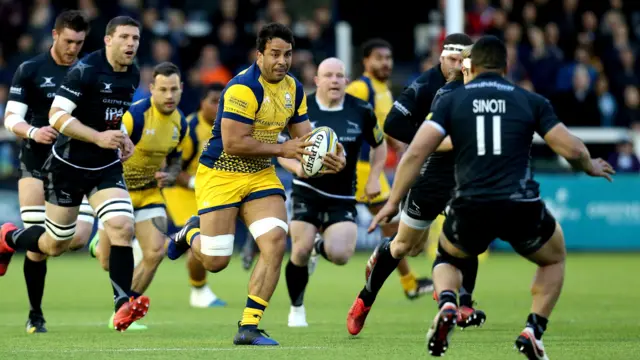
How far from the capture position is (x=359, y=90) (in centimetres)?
1362

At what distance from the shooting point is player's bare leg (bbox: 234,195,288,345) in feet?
29.5

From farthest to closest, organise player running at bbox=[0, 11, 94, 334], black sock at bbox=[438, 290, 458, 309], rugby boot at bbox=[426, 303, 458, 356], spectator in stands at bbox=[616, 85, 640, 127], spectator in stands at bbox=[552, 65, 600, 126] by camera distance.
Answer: spectator in stands at bbox=[616, 85, 640, 127]
spectator in stands at bbox=[552, 65, 600, 126]
player running at bbox=[0, 11, 94, 334]
black sock at bbox=[438, 290, 458, 309]
rugby boot at bbox=[426, 303, 458, 356]

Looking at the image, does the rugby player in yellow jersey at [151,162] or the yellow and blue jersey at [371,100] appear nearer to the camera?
the rugby player in yellow jersey at [151,162]

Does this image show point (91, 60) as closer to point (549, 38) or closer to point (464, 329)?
point (464, 329)

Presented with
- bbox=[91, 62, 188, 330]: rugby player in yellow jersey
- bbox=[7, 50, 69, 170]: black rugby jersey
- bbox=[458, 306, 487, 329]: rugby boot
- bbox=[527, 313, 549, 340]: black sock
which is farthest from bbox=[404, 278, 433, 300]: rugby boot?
bbox=[527, 313, 549, 340]: black sock

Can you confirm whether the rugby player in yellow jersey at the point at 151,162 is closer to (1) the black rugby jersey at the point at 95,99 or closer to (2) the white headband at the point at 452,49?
(1) the black rugby jersey at the point at 95,99

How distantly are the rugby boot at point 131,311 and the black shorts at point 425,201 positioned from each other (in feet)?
7.16

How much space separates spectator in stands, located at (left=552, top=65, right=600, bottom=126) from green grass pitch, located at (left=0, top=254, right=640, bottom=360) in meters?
3.89

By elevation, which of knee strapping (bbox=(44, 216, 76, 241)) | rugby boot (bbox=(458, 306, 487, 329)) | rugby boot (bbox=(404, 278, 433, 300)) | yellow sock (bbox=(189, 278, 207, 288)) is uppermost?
knee strapping (bbox=(44, 216, 76, 241))

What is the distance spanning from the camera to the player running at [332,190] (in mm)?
11305

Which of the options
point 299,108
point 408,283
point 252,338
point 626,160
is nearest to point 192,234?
point 252,338

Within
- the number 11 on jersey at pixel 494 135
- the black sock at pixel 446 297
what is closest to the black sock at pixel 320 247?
the black sock at pixel 446 297

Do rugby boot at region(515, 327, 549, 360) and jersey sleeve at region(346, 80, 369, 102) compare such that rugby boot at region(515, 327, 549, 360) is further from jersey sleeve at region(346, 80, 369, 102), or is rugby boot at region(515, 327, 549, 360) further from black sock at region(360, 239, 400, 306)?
jersey sleeve at region(346, 80, 369, 102)

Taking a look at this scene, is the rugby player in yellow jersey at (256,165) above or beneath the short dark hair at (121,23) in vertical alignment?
beneath
